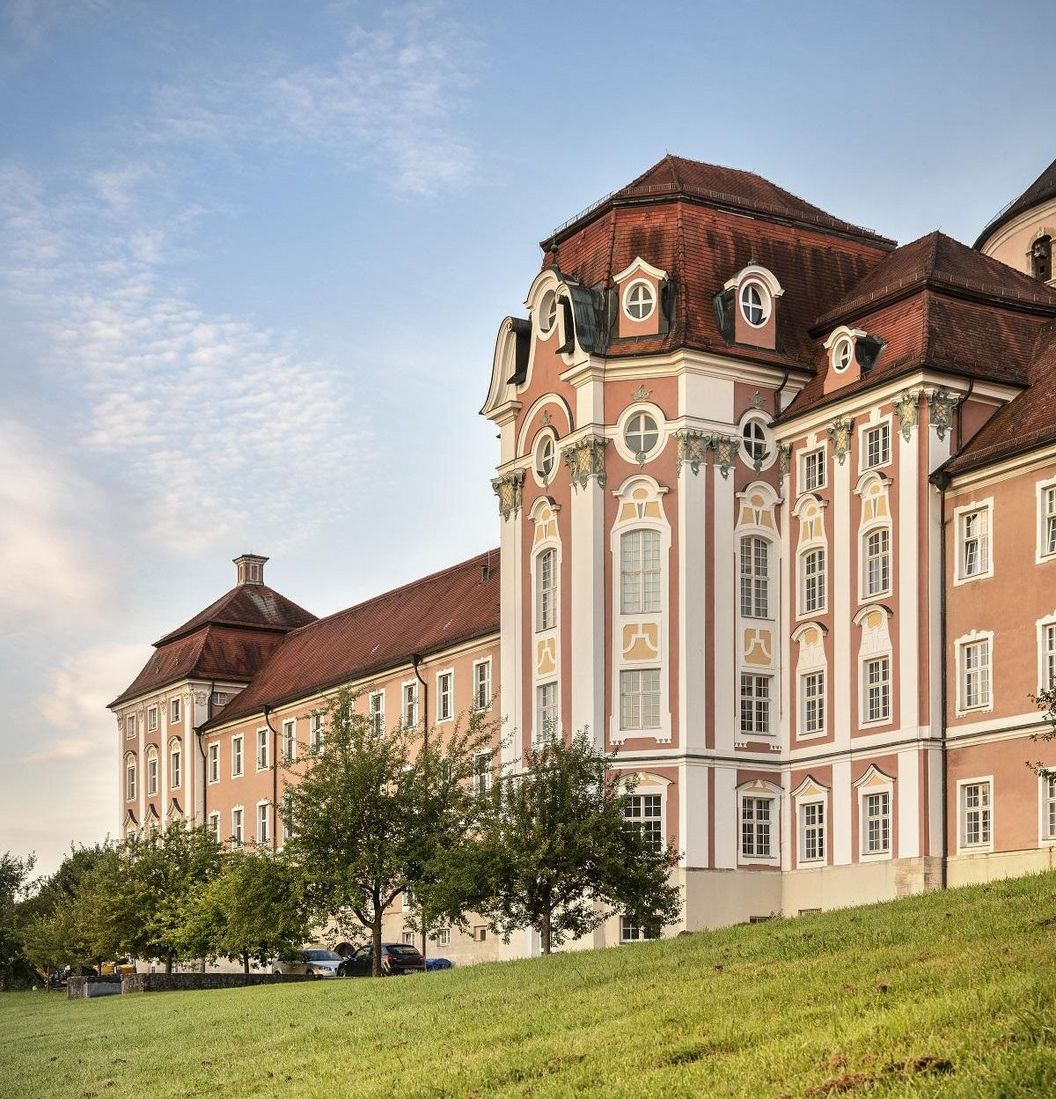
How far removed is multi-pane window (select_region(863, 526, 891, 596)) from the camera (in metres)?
45.9

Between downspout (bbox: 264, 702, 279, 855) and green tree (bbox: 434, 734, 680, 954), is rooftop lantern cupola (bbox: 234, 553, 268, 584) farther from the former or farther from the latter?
green tree (bbox: 434, 734, 680, 954)

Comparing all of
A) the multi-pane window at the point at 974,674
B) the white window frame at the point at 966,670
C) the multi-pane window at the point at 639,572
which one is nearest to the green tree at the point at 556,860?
the white window frame at the point at 966,670

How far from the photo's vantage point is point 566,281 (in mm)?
51094

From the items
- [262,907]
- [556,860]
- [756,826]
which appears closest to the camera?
[556,860]

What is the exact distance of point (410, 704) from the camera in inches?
2623

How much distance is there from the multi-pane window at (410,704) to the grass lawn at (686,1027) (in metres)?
33.7

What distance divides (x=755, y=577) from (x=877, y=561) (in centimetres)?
435

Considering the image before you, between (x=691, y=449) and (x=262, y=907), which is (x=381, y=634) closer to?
(x=691, y=449)

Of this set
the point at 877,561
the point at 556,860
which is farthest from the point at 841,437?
the point at 556,860

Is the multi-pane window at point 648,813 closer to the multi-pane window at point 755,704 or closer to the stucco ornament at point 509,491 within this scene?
the multi-pane window at point 755,704

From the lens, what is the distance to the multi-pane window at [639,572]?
4906 centimetres

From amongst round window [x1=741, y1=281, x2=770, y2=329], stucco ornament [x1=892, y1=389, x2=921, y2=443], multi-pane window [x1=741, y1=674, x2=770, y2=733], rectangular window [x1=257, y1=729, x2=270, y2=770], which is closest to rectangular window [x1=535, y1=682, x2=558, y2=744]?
multi-pane window [x1=741, y1=674, x2=770, y2=733]

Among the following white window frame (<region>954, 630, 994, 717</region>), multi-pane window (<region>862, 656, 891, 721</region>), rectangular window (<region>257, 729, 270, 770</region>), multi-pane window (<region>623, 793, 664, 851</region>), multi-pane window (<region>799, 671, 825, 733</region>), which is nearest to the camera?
white window frame (<region>954, 630, 994, 717</region>)

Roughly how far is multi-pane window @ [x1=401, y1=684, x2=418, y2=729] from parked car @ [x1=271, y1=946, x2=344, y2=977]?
878cm
